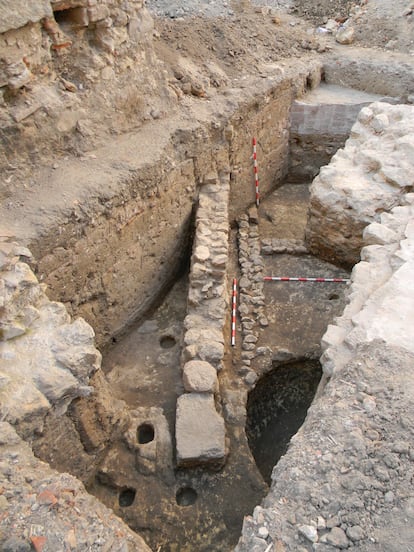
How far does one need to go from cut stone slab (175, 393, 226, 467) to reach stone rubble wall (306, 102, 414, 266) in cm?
271

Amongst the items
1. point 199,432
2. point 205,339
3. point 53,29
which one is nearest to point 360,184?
point 205,339

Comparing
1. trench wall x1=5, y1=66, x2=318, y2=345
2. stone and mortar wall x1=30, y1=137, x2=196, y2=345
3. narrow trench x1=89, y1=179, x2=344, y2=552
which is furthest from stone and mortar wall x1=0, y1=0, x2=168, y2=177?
narrow trench x1=89, y1=179, x2=344, y2=552

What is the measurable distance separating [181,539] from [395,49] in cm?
825

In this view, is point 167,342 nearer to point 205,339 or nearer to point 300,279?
point 205,339

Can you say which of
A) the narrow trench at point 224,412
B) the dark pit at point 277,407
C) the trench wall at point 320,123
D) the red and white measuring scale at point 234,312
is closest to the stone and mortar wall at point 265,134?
the trench wall at point 320,123

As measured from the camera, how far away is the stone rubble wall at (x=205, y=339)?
175 inches

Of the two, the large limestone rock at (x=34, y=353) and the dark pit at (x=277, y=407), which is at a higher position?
the large limestone rock at (x=34, y=353)

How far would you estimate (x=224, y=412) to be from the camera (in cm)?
494

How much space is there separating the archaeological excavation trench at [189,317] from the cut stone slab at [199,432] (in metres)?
0.01

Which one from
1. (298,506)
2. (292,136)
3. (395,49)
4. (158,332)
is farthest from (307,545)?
(395,49)

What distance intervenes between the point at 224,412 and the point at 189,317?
1037 millimetres

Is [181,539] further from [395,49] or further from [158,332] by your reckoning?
[395,49]

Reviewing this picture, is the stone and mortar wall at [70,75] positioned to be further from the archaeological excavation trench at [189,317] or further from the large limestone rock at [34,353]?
the large limestone rock at [34,353]

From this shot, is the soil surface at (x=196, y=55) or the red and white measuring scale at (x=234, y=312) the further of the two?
the red and white measuring scale at (x=234, y=312)
